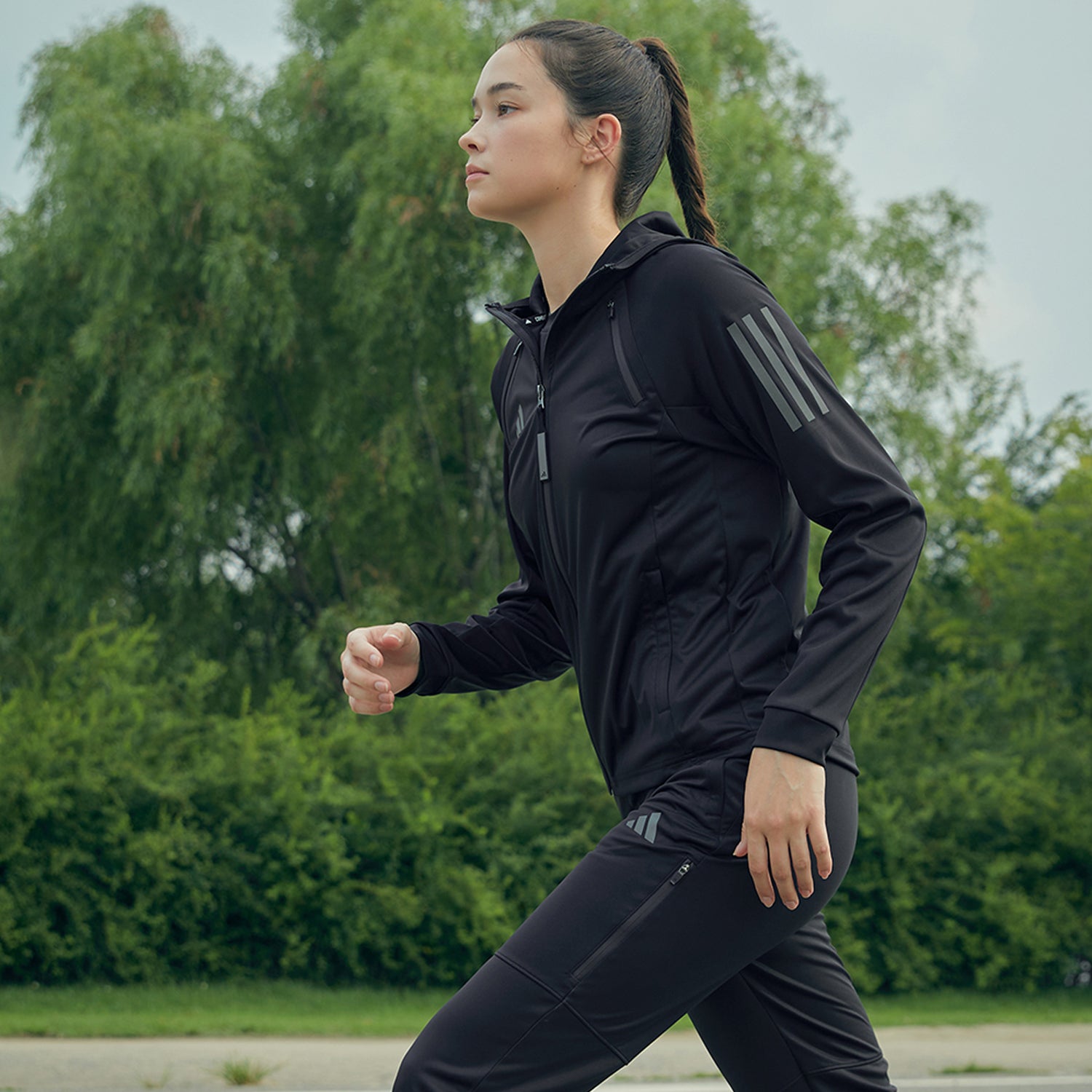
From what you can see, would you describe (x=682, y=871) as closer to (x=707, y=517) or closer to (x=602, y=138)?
(x=707, y=517)

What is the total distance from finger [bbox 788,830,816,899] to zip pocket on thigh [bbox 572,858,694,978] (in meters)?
0.13

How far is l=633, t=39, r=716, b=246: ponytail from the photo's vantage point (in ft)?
8.35

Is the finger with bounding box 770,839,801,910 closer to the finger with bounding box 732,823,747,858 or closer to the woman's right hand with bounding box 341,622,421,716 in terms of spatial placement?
the finger with bounding box 732,823,747,858

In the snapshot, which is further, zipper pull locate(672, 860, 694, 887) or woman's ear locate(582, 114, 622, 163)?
woman's ear locate(582, 114, 622, 163)

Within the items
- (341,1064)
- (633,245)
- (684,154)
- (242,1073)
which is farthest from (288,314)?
(633,245)

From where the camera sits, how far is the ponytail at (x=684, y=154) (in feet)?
8.35

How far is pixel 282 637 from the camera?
19031mm

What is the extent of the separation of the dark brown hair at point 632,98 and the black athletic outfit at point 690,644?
0.63 ft

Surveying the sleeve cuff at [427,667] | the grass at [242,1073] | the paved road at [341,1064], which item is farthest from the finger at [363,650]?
the grass at [242,1073]

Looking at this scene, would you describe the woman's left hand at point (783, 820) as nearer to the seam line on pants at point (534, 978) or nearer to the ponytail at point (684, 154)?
the seam line on pants at point (534, 978)

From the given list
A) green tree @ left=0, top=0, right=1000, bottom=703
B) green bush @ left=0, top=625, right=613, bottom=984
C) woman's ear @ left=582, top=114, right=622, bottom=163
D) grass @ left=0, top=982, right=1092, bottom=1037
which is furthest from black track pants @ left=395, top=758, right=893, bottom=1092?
green tree @ left=0, top=0, right=1000, bottom=703

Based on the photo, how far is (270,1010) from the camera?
1052 centimetres

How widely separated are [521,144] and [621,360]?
1.38ft

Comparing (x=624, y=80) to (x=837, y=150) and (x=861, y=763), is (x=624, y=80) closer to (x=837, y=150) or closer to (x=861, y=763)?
(x=861, y=763)
